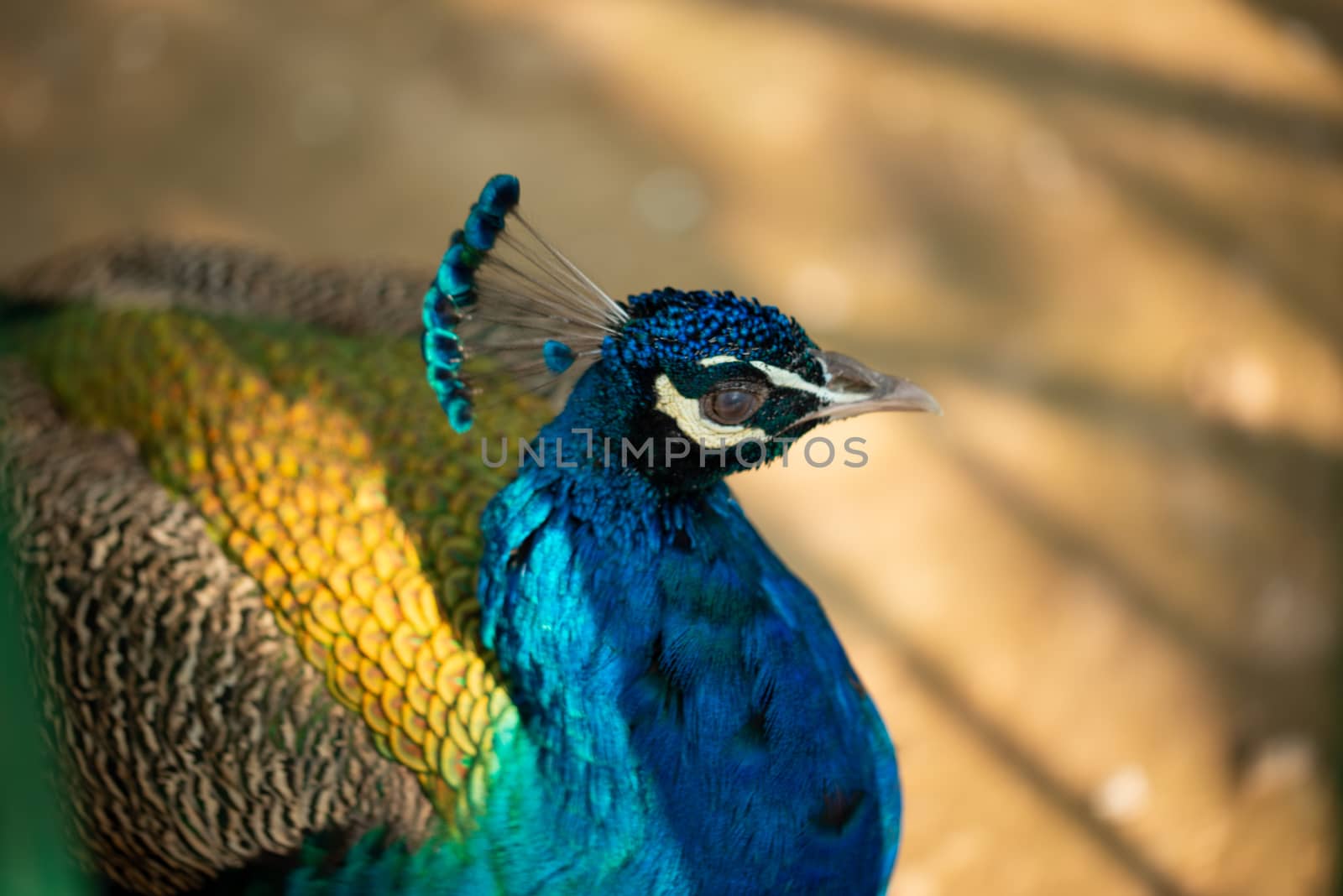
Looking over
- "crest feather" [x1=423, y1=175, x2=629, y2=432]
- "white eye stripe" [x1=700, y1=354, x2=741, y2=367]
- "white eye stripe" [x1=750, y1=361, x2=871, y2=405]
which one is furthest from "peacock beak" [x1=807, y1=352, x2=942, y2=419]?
"crest feather" [x1=423, y1=175, x2=629, y2=432]

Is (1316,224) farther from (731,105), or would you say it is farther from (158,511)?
(158,511)

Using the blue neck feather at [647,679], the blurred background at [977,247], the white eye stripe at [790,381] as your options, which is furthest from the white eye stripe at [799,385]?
the blurred background at [977,247]

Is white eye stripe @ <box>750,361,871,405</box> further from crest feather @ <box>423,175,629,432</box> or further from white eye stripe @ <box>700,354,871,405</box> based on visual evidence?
crest feather @ <box>423,175,629,432</box>

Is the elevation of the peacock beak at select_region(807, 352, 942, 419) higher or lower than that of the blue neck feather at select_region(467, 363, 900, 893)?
higher

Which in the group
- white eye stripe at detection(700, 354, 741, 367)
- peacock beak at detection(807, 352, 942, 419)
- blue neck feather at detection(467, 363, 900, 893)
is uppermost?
white eye stripe at detection(700, 354, 741, 367)

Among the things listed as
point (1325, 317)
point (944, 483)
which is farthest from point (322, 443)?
point (1325, 317)

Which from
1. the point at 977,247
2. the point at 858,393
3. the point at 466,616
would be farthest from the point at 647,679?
the point at 977,247
